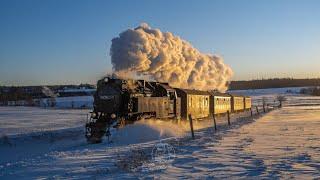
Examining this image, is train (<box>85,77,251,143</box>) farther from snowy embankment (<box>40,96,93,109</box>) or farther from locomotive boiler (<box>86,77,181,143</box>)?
snowy embankment (<box>40,96,93,109</box>)

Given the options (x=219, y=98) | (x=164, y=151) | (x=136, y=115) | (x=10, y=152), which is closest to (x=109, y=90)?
(x=136, y=115)

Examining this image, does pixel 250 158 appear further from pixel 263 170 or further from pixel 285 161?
pixel 263 170

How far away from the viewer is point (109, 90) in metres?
23.7

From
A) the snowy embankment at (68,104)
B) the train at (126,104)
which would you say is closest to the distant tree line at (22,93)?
the snowy embankment at (68,104)

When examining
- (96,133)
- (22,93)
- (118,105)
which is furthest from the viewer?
(22,93)

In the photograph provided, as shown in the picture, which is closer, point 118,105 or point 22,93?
point 118,105

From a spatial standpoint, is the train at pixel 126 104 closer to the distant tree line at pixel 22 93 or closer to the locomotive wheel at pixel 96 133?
the locomotive wheel at pixel 96 133

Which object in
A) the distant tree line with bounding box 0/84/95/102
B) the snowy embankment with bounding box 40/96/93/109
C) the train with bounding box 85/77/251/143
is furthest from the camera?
the distant tree line with bounding box 0/84/95/102

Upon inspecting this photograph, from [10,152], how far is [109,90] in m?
5.99

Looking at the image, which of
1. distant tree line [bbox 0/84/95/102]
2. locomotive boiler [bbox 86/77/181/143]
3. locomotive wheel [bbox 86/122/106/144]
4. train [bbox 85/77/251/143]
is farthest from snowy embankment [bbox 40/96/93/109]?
locomotive wheel [bbox 86/122/106/144]

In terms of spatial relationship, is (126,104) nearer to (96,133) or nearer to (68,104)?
(96,133)

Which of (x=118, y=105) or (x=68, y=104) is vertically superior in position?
(x=118, y=105)

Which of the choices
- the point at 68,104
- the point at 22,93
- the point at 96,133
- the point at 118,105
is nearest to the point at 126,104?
the point at 118,105

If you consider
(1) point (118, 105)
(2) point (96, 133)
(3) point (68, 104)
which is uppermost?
(1) point (118, 105)
